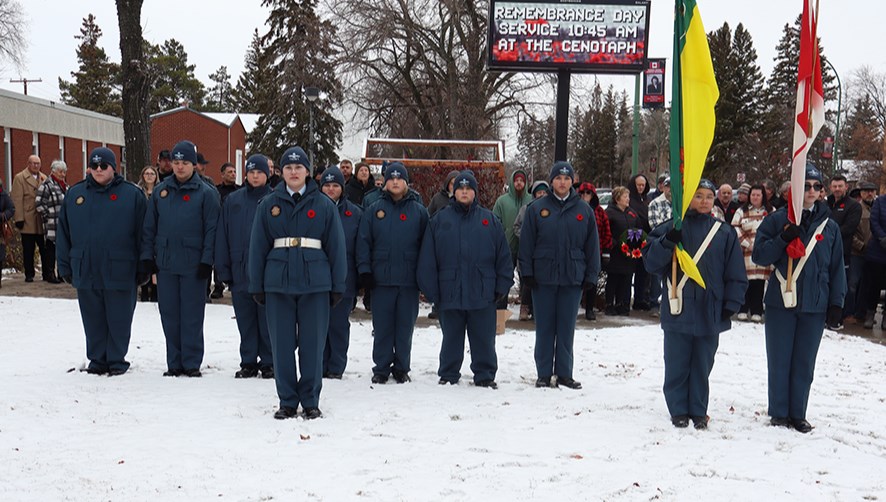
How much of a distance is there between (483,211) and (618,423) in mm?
2442

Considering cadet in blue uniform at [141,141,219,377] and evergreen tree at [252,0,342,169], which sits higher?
evergreen tree at [252,0,342,169]

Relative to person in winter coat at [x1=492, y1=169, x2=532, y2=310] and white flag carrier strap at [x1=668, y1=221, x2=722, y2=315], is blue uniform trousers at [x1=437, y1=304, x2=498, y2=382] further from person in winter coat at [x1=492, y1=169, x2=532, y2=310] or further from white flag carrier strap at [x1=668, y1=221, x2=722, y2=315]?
person in winter coat at [x1=492, y1=169, x2=532, y2=310]

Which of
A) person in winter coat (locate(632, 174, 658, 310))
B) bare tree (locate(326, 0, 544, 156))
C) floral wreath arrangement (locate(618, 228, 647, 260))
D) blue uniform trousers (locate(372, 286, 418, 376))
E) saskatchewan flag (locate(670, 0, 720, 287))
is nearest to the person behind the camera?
saskatchewan flag (locate(670, 0, 720, 287))

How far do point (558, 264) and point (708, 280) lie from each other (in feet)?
5.35

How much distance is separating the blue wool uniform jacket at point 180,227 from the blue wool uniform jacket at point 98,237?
0.19 meters

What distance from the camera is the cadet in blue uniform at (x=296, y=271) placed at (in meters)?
6.28

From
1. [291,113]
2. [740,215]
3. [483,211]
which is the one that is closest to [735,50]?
[291,113]

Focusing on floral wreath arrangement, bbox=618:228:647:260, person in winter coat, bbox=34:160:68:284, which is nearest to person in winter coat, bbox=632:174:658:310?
floral wreath arrangement, bbox=618:228:647:260

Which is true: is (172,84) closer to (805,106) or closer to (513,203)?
(513,203)

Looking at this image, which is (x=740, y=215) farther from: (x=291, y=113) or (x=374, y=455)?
(x=291, y=113)

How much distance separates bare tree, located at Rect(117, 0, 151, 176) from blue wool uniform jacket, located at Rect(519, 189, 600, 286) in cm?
975

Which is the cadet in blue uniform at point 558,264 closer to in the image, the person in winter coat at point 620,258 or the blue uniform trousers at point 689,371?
the blue uniform trousers at point 689,371

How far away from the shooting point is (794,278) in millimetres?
6422

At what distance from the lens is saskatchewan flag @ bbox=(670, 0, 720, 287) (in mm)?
6355
